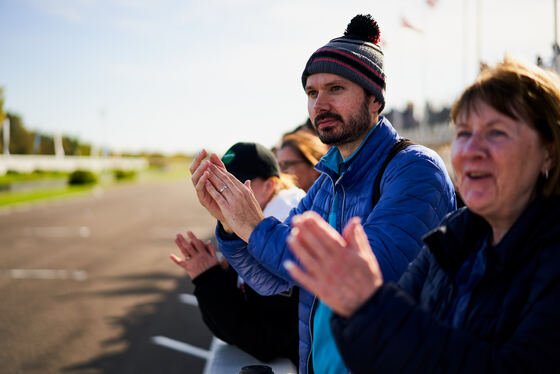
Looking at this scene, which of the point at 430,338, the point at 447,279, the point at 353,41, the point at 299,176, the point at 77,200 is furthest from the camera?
the point at 77,200

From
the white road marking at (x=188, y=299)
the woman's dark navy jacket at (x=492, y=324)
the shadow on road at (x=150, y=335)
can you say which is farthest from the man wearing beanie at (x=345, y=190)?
the white road marking at (x=188, y=299)

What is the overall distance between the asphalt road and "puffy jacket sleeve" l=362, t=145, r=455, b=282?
14.6ft

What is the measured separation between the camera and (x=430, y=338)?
0.97 meters

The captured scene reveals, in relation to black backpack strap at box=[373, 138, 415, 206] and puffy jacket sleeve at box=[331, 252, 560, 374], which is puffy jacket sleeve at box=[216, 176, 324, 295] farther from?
puffy jacket sleeve at box=[331, 252, 560, 374]

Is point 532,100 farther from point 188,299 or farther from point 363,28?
point 188,299

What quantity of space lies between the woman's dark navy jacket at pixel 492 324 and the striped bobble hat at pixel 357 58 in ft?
3.56

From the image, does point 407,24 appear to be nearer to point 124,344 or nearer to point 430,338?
point 124,344

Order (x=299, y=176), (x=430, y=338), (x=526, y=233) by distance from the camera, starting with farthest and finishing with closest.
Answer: (x=299, y=176), (x=526, y=233), (x=430, y=338)

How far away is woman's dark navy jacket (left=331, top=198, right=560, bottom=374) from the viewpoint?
95cm

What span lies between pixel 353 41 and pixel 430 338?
1463 millimetres

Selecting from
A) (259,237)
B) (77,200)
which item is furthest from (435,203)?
(77,200)

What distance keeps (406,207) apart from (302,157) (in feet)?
8.88

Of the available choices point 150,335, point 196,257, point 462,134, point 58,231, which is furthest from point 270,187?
point 58,231

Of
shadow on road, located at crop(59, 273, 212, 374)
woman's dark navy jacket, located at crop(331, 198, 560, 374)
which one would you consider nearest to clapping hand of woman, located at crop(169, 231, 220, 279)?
woman's dark navy jacket, located at crop(331, 198, 560, 374)
